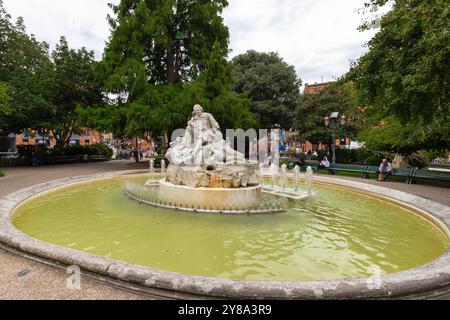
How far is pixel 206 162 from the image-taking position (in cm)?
1030

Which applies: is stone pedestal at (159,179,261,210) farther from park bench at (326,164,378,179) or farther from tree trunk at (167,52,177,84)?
tree trunk at (167,52,177,84)

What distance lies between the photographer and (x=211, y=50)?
80.7ft

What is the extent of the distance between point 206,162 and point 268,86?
1055 inches

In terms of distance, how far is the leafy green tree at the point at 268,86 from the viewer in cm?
3512

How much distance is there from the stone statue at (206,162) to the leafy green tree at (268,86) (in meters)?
23.5

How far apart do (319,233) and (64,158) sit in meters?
25.7

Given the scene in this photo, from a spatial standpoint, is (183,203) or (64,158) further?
(64,158)

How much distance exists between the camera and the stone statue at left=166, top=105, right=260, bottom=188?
9805mm

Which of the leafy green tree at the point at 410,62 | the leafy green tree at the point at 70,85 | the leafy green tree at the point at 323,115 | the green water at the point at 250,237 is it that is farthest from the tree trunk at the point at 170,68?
the green water at the point at 250,237

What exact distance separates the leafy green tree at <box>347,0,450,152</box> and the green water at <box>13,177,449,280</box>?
364 centimetres

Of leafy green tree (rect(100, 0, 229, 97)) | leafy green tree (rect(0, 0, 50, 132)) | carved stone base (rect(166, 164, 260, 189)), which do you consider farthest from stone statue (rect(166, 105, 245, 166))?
leafy green tree (rect(0, 0, 50, 132))

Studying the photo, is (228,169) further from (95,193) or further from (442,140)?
(442,140)

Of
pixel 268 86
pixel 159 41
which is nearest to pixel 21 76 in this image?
pixel 159 41
